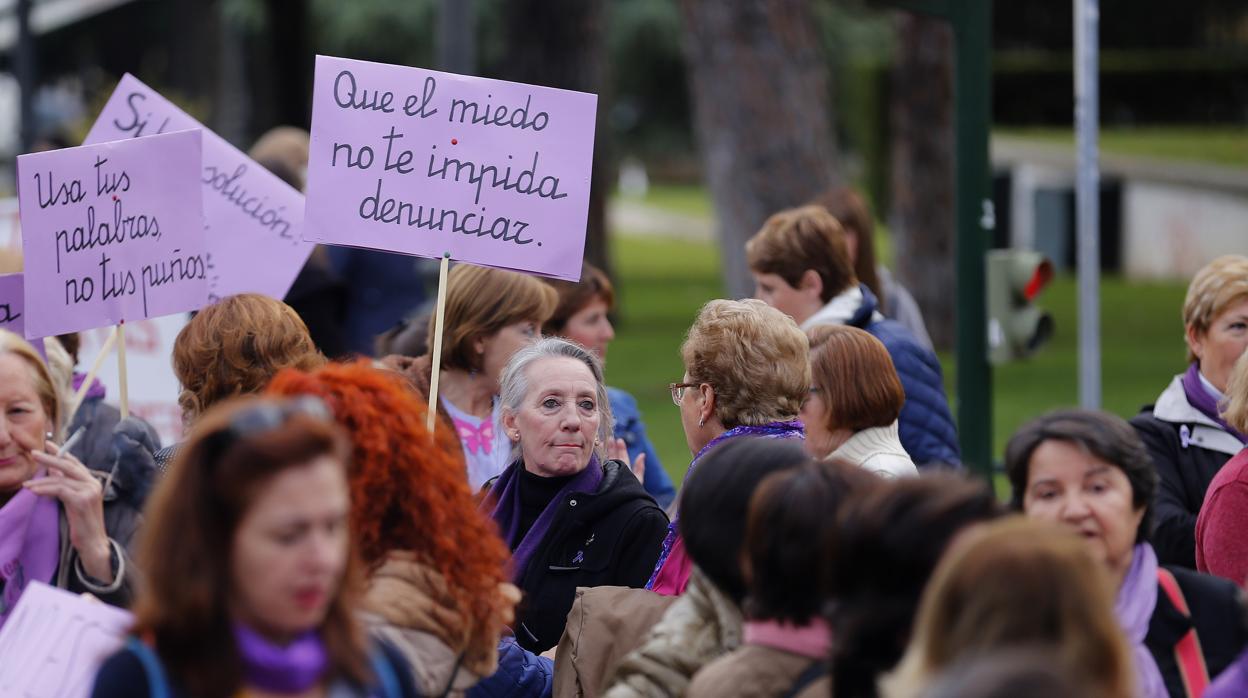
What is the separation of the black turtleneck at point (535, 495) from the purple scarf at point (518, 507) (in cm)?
A: 1

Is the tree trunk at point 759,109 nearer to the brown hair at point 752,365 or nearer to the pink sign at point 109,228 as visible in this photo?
the pink sign at point 109,228

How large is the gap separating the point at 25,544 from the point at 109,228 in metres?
1.37

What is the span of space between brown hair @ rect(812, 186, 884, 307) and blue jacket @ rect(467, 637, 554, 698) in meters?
3.36

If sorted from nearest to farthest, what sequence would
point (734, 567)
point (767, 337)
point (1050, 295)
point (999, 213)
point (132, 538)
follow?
1. point (734, 567)
2. point (132, 538)
3. point (767, 337)
4. point (1050, 295)
5. point (999, 213)

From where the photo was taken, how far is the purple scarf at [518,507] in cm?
468

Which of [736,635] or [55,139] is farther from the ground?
[55,139]

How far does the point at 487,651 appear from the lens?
3504 millimetres

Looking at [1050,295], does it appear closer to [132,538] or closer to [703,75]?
[703,75]

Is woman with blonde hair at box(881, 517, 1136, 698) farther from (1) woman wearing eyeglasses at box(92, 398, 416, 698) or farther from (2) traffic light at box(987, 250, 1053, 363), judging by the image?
(2) traffic light at box(987, 250, 1053, 363)

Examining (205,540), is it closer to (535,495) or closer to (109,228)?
(535,495)

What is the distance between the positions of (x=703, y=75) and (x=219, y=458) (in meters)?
12.8

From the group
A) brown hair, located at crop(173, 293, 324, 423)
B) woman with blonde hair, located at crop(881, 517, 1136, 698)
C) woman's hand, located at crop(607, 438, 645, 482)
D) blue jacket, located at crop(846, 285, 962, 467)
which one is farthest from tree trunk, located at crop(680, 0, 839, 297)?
woman with blonde hair, located at crop(881, 517, 1136, 698)

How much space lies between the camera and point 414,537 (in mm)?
3422

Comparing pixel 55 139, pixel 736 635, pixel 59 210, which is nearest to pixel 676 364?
pixel 55 139
